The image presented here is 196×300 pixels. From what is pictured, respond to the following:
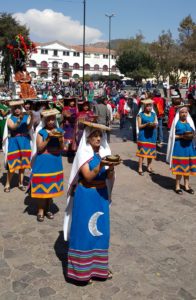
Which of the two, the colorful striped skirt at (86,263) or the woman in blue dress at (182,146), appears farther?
the woman in blue dress at (182,146)

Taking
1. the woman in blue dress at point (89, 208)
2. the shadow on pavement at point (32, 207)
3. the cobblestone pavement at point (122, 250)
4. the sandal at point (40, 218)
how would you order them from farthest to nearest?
1. the shadow on pavement at point (32, 207)
2. the sandal at point (40, 218)
3. the cobblestone pavement at point (122, 250)
4. the woman in blue dress at point (89, 208)

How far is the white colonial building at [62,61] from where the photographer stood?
90000 mm

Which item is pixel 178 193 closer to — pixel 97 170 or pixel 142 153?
pixel 142 153

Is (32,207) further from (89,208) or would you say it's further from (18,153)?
(89,208)

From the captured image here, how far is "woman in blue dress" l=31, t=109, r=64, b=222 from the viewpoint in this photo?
547cm

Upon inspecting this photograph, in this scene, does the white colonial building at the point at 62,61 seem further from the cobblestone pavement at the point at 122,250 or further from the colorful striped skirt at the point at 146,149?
the cobblestone pavement at the point at 122,250

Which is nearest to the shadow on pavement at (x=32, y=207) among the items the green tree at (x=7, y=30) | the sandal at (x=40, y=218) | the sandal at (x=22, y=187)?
the sandal at (x=40, y=218)

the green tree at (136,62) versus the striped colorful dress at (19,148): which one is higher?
the green tree at (136,62)

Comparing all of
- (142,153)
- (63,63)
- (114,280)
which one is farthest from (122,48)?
(114,280)

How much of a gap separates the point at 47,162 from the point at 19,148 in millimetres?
1837

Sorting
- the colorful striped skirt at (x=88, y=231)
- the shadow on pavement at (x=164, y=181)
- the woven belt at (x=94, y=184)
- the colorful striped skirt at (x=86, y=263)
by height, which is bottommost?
the shadow on pavement at (x=164, y=181)

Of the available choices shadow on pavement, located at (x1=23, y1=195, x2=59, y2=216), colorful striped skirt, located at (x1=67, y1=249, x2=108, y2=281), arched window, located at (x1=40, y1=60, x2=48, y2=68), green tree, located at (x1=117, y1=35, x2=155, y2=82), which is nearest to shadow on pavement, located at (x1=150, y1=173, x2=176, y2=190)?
shadow on pavement, located at (x1=23, y1=195, x2=59, y2=216)

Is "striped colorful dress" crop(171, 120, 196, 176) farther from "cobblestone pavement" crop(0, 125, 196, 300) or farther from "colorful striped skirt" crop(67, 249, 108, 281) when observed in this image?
"colorful striped skirt" crop(67, 249, 108, 281)

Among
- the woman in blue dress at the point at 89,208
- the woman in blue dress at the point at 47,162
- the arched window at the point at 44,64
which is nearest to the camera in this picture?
the woman in blue dress at the point at 89,208
